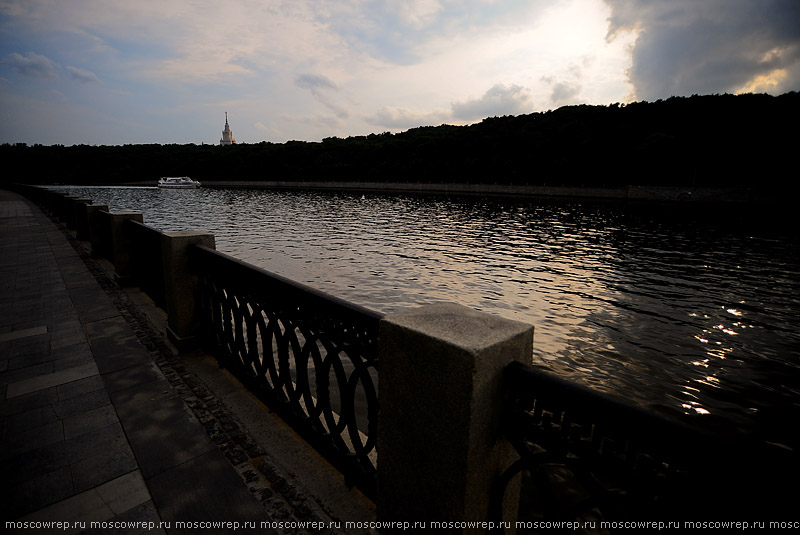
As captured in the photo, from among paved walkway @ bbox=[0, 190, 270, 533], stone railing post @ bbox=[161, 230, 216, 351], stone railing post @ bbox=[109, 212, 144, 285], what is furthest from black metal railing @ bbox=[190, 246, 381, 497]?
stone railing post @ bbox=[109, 212, 144, 285]

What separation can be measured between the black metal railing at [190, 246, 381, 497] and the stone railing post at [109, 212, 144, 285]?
382 centimetres

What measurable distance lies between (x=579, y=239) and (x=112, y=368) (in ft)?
68.1

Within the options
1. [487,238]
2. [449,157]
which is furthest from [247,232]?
[449,157]

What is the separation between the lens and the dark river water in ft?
20.7

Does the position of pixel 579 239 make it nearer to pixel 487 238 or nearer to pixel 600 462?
pixel 487 238

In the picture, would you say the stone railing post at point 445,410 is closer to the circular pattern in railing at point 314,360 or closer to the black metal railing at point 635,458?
the black metal railing at point 635,458

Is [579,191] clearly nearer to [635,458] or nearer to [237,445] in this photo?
[237,445]

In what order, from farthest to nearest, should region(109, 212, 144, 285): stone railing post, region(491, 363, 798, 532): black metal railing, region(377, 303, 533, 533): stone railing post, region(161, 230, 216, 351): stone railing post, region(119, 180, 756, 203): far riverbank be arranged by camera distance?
region(119, 180, 756, 203): far riverbank < region(109, 212, 144, 285): stone railing post < region(161, 230, 216, 351): stone railing post < region(377, 303, 533, 533): stone railing post < region(491, 363, 798, 532): black metal railing

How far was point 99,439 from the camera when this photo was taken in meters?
3.01

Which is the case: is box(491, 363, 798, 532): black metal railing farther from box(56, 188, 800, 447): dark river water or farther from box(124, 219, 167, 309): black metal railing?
box(56, 188, 800, 447): dark river water

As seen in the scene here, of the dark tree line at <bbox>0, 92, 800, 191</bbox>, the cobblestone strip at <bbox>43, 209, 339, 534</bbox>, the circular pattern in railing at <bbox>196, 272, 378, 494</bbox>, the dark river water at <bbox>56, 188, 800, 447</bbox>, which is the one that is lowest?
the dark river water at <bbox>56, 188, 800, 447</bbox>

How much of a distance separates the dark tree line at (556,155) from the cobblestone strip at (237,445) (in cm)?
6167

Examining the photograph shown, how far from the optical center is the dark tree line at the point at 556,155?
170 ft

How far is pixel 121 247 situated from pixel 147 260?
1332mm
